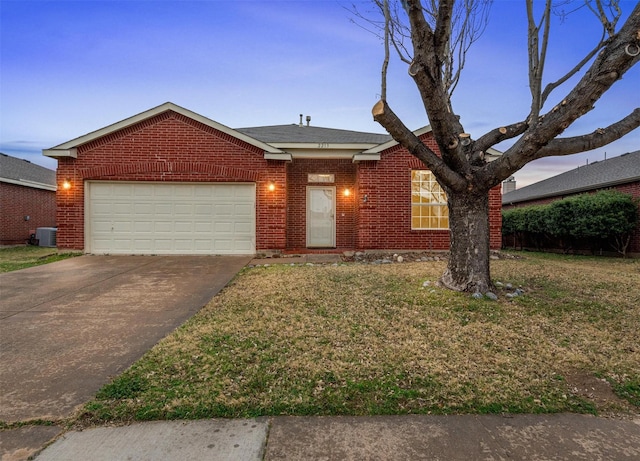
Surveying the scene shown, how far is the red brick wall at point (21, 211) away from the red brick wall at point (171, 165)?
26.3ft

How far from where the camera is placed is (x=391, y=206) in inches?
417

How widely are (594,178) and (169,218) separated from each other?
17714 mm

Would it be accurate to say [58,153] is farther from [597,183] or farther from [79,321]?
[597,183]

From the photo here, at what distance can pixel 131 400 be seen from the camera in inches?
92.8

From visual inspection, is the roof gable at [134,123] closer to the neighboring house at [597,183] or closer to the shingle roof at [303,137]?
the shingle roof at [303,137]

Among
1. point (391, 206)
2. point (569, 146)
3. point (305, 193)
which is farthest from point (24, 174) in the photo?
point (569, 146)

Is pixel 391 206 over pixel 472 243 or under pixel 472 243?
over

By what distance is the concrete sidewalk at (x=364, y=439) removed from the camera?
72.1 inches

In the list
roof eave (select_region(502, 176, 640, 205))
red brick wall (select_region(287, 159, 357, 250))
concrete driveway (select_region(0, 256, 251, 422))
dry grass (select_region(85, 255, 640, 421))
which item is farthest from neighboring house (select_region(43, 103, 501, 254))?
roof eave (select_region(502, 176, 640, 205))

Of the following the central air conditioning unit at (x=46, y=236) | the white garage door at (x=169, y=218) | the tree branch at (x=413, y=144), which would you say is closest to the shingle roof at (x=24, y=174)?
the central air conditioning unit at (x=46, y=236)

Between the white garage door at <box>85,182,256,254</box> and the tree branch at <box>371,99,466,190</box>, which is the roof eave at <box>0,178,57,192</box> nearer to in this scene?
the white garage door at <box>85,182,256,254</box>

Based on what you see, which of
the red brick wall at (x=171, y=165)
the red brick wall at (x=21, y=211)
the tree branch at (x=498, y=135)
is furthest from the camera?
the red brick wall at (x=21, y=211)

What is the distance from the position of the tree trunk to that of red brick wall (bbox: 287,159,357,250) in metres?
6.51

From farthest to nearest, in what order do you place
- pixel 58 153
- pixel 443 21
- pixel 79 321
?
pixel 58 153 → pixel 79 321 → pixel 443 21
